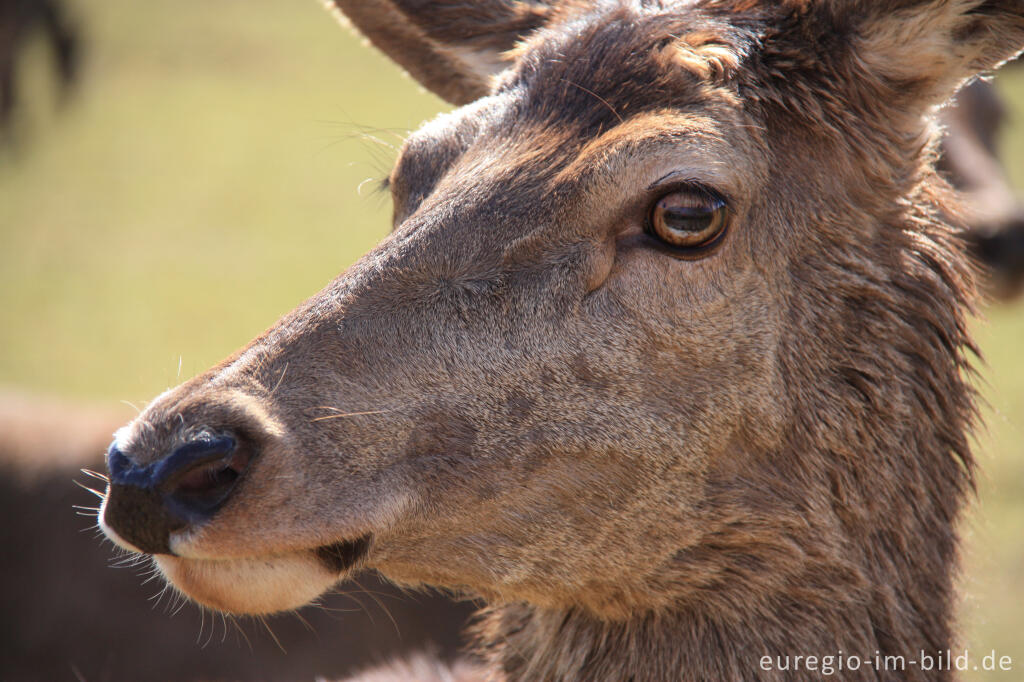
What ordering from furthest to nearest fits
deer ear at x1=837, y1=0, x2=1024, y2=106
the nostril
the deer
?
deer ear at x1=837, y1=0, x2=1024, y2=106
the deer
the nostril

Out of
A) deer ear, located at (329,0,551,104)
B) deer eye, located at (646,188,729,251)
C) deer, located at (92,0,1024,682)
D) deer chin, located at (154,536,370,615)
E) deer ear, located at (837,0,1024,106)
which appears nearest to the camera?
deer chin, located at (154,536,370,615)

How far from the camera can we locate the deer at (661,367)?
2328mm

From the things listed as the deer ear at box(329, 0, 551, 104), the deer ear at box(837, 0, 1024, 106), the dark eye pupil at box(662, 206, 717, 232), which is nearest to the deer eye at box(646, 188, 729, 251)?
the dark eye pupil at box(662, 206, 717, 232)

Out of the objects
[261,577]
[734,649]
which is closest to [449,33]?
[261,577]

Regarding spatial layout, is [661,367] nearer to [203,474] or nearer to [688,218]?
[688,218]

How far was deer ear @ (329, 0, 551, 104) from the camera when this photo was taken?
335cm

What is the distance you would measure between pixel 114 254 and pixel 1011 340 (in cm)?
1238

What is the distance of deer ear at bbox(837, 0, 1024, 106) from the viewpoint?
8.53 feet

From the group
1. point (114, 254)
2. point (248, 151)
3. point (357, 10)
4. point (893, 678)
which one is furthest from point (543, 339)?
point (248, 151)

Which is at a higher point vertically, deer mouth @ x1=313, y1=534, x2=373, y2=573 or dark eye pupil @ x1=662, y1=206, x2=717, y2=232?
dark eye pupil @ x1=662, y1=206, x2=717, y2=232

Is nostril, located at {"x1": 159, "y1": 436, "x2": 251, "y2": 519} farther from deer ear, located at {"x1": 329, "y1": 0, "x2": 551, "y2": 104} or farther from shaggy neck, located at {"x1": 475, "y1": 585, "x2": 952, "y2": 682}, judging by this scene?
deer ear, located at {"x1": 329, "y1": 0, "x2": 551, "y2": 104}

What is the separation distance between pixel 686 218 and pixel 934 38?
0.83 metres

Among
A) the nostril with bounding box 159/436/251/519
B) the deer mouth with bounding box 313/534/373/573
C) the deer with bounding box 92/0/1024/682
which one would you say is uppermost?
the deer with bounding box 92/0/1024/682

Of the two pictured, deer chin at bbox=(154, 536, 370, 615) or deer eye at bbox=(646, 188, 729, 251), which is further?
deer eye at bbox=(646, 188, 729, 251)
